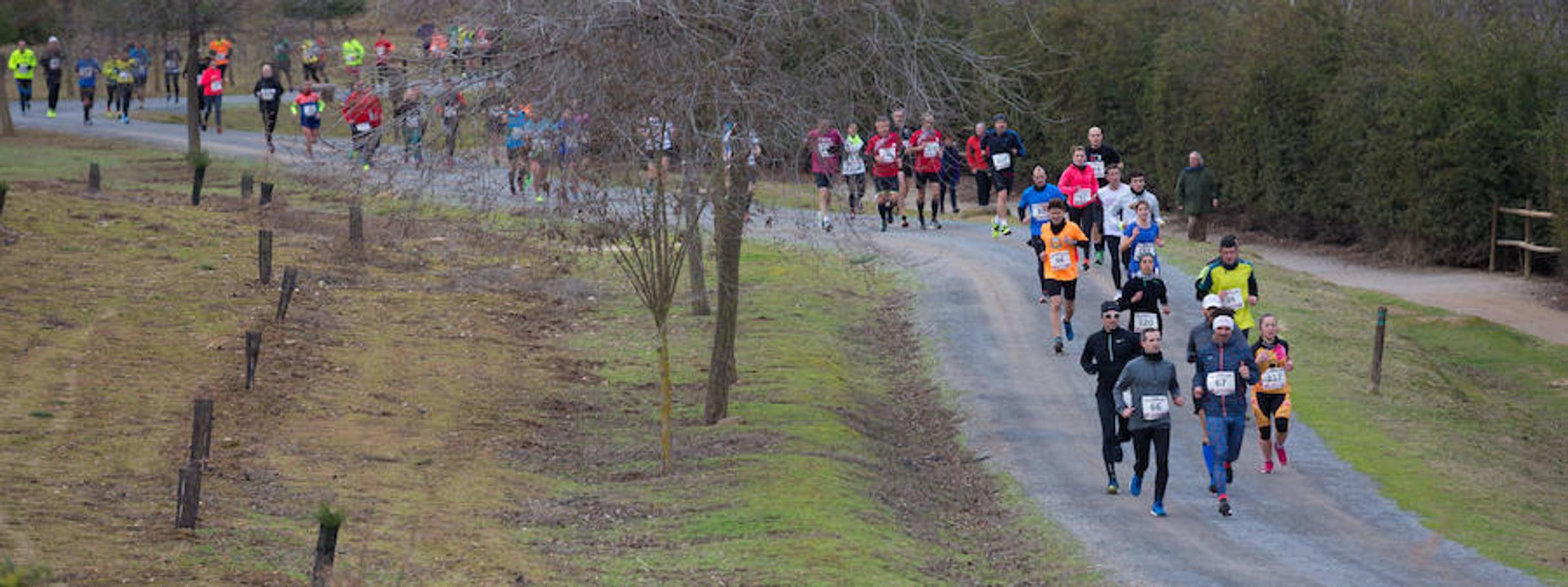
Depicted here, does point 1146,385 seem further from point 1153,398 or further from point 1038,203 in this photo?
point 1038,203

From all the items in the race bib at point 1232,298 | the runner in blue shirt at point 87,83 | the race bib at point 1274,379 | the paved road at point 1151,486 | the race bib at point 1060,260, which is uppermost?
the runner in blue shirt at point 87,83

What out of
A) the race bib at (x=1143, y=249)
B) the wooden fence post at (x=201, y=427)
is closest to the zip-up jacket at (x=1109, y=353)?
the race bib at (x=1143, y=249)

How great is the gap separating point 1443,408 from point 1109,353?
7296 mm

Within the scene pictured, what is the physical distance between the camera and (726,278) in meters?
19.3

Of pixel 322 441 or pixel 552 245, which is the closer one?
pixel 322 441

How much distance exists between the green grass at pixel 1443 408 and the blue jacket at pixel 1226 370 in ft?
6.12

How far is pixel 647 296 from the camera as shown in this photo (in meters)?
18.3

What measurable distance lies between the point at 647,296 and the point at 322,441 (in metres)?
3.56

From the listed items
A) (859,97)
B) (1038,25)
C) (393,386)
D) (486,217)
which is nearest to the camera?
(486,217)

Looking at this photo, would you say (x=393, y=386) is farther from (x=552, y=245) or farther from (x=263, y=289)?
(x=552, y=245)

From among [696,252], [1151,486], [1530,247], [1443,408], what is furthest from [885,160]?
[1530,247]

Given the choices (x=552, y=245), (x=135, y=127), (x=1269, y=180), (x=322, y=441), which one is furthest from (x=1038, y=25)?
(x=322, y=441)

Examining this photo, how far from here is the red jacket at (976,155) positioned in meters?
30.6

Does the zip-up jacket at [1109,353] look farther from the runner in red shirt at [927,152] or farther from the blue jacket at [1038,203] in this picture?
the runner in red shirt at [927,152]
